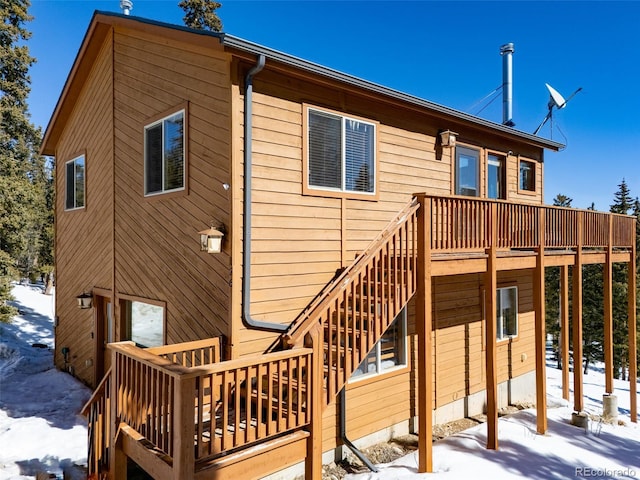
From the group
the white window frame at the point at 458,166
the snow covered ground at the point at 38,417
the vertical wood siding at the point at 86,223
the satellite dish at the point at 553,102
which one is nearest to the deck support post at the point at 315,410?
the snow covered ground at the point at 38,417

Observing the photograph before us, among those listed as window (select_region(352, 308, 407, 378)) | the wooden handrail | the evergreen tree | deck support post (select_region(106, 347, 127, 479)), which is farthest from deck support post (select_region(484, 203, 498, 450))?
the evergreen tree

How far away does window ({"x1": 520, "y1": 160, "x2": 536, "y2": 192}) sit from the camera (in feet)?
33.6

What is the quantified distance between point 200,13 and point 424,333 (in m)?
17.1

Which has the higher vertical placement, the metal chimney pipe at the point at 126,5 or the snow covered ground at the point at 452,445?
the metal chimney pipe at the point at 126,5

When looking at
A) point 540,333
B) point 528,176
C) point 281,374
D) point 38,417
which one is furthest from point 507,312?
point 38,417

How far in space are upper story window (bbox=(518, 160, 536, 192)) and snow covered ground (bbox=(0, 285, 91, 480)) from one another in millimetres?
10850

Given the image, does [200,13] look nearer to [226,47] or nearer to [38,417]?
[226,47]

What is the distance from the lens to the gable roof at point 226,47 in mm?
4730

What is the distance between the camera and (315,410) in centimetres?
398

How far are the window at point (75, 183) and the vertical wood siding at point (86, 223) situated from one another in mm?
183

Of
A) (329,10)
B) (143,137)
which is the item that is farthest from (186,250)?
(329,10)

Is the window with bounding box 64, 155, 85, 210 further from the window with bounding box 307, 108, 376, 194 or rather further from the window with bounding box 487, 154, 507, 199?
the window with bounding box 487, 154, 507, 199

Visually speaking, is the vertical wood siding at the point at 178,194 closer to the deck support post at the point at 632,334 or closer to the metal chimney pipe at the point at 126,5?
the metal chimney pipe at the point at 126,5

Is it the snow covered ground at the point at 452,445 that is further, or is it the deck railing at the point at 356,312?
the snow covered ground at the point at 452,445
